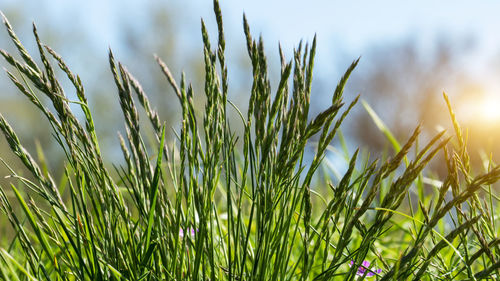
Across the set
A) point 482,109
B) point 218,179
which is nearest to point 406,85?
point 482,109

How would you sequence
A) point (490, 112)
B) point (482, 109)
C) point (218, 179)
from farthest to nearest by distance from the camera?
point (482, 109), point (490, 112), point (218, 179)

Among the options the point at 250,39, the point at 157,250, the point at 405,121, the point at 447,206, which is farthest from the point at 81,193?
the point at 405,121

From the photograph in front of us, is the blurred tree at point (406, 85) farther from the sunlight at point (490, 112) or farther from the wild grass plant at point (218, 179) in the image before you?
the wild grass plant at point (218, 179)

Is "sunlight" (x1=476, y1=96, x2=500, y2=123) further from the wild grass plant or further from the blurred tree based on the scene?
the wild grass plant

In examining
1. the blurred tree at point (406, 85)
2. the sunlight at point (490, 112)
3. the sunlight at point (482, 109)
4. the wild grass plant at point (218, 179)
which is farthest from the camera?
the blurred tree at point (406, 85)

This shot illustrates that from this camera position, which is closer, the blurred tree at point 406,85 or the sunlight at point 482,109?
the sunlight at point 482,109

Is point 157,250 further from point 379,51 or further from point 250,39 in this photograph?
point 379,51

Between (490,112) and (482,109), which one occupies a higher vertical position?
(482,109)

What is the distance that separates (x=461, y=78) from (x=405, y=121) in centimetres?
261

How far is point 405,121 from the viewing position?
20328 mm

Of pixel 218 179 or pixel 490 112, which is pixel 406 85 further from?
pixel 218 179

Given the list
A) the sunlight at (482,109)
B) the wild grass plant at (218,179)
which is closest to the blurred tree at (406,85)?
the sunlight at (482,109)

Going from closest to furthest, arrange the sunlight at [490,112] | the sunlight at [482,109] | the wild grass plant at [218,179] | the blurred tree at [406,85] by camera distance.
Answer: the wild grass plant at [218,179] < the sunlight at [490,112] < the sunlight at [482,109] < the blurred tree at [406,85]

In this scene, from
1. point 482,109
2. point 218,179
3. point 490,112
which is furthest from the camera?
point 482,109
